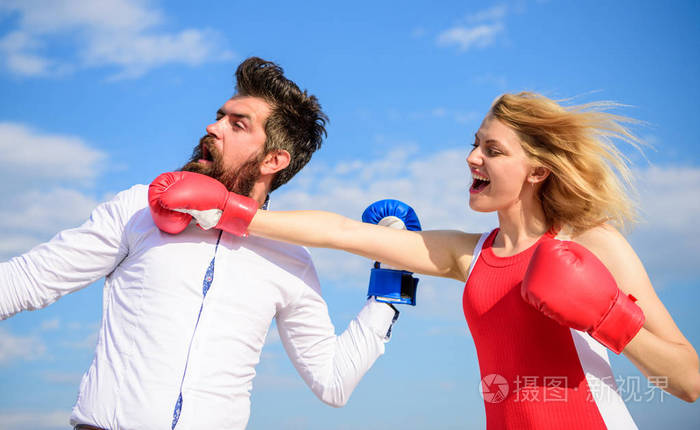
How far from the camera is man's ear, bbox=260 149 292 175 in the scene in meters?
3.77

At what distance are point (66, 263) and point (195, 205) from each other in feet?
2.28

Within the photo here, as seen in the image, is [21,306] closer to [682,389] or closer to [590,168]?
[590,168]

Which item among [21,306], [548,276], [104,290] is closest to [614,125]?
[548,276]

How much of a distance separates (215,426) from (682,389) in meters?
2.21

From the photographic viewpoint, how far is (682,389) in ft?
9.60

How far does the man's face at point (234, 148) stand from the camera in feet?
11.8

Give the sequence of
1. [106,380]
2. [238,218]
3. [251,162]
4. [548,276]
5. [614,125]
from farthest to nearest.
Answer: [251,162], [614,125], [238,218], [106,380], [548,276]

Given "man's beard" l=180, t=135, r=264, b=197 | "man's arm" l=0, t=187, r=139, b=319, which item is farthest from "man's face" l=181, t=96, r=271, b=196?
"man's arm" l=0, t=187, r=139, b=319

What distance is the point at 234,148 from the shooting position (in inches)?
144

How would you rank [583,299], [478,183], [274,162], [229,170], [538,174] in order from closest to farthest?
[583,299]
[538,174]
[478,183]
[229,170]
[274,162]

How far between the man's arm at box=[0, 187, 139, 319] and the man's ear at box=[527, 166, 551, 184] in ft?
6.99

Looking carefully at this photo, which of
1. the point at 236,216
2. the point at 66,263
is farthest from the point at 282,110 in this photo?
the point at 66,263

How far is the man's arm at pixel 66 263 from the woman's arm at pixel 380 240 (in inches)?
28.2

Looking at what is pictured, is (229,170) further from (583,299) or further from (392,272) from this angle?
(583,299)
